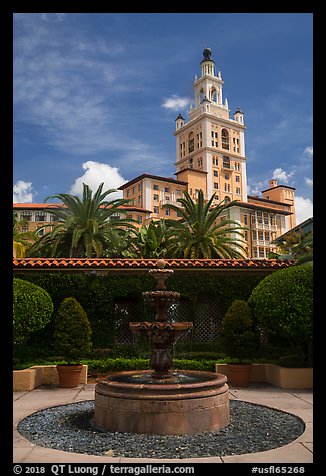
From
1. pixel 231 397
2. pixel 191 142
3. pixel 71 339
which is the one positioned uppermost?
pixel 191 142

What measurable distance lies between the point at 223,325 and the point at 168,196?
68108mm

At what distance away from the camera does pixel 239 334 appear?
12469mm

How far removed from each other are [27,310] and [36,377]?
1.90 metres

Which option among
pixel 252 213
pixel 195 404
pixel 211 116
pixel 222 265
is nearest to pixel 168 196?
pixel 252 213

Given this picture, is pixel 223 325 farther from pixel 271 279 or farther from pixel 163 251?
pixel 163 251

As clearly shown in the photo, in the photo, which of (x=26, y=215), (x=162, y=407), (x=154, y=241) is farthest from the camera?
(x=26, y=215)

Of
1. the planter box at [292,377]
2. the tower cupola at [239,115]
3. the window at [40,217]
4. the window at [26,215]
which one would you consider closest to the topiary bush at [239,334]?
the planter box at [292,377]

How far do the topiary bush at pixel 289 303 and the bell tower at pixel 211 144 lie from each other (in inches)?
2802

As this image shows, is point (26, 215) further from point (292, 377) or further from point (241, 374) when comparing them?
point (292, 377)

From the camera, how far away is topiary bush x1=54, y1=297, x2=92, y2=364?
1224 centimetres

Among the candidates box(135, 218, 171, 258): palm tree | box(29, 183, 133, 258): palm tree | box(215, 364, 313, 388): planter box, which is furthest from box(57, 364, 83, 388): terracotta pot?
box(135, 218, 171, 258): palm tree

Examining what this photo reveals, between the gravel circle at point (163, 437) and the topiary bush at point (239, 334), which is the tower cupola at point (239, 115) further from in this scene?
the gravel circle at point (163, 437)

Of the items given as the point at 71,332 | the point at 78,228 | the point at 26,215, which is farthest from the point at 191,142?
the point at 71,332
